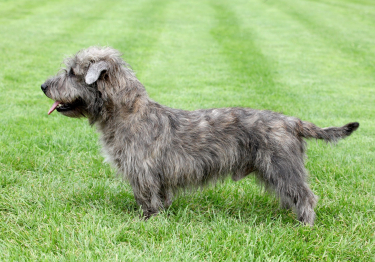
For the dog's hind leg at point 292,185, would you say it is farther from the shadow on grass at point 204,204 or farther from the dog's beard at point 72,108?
the dog's beard at point 72,108

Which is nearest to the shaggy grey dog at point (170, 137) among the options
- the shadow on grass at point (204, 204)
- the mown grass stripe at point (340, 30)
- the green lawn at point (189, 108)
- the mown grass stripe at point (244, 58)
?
the shadow on grass at point (204, 204)

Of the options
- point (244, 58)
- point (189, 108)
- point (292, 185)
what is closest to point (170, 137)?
point (292, 185)

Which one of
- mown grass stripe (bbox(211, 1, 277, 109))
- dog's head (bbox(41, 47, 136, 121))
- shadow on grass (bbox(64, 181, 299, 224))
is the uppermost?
dog's head (bbox(41, 47, 136, 121))

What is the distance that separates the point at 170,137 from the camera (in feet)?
13.3

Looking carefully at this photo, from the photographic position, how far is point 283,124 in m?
4.03

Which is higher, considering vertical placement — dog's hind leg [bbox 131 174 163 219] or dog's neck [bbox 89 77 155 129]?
dog's neck [bbox 89 77 155 129]

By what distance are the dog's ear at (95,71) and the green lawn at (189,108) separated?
124cm

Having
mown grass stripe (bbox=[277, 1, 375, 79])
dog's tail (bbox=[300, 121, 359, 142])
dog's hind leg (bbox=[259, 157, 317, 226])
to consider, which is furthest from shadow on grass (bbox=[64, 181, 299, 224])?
mown grass stripe (bbox=[277, 1, 375, 79])

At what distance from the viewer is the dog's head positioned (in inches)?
156

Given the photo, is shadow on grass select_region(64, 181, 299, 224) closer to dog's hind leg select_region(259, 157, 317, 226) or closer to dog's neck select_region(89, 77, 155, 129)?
dog's hind leg select_region(259, 157, 317, 226)

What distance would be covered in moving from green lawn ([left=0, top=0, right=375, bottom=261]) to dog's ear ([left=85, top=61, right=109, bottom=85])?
1244 mm

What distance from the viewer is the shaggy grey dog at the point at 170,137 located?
3945 millimetres

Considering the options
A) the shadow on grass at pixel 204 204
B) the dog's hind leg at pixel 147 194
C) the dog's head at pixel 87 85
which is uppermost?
the dog's head at pixel 87 85

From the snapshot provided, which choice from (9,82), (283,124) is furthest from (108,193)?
(9,82)
